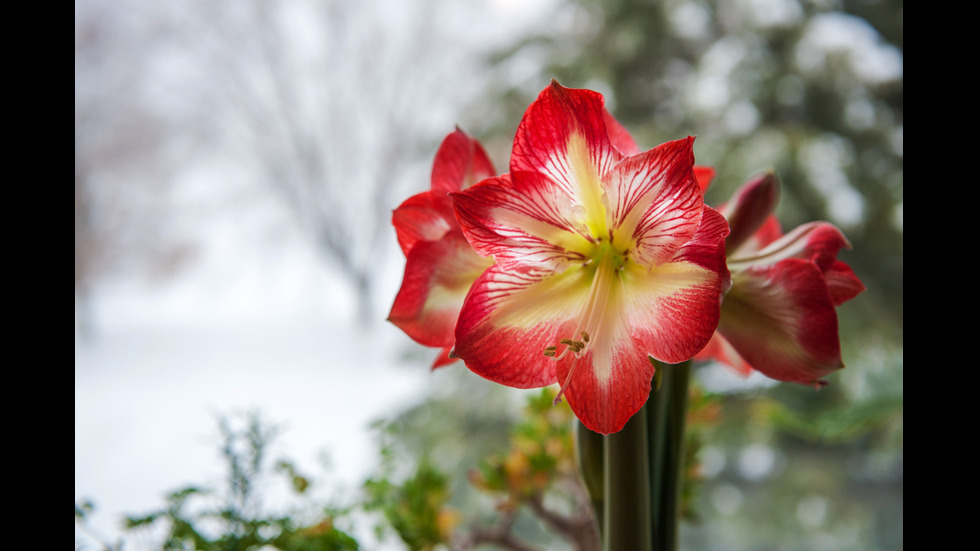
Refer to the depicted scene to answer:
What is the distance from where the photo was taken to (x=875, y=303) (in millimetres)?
1350

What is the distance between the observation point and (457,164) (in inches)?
11.0

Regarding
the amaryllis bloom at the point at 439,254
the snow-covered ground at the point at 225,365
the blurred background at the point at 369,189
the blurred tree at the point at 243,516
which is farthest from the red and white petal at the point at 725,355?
the blurred background at the point at 369,189

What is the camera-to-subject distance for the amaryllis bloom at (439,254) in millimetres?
261

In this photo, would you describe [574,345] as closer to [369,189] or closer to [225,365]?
[225,365]

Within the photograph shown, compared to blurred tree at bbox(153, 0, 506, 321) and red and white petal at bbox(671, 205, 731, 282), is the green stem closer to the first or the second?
red and white petal at bbox(671, 205, 731, 282)

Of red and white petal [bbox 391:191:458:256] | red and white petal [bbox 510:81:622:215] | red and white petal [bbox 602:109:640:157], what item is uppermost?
red and white petal [bbox 602:109:640:157]

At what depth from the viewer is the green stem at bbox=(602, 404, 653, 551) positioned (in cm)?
26

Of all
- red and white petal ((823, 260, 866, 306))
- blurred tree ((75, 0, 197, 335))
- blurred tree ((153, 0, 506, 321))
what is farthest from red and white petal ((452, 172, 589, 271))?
blurred tree ((153, 0, 506, 321))

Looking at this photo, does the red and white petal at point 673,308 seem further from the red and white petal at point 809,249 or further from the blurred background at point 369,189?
the blurred background at point 369,189

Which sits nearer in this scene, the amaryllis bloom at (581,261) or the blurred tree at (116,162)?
the amaryllis bloom at (581,261)

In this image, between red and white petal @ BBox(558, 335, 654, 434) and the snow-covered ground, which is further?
the snow-covered ground

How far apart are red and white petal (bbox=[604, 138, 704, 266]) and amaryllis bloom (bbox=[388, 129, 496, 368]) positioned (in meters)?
0.07

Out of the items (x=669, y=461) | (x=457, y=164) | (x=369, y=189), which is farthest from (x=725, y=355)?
(x=369, y=189)

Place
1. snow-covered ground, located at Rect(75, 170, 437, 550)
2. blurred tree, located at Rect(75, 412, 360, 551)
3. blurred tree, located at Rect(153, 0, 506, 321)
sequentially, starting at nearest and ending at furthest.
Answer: blurred tree, located at Rect(75, 412, 360, 551) < snow-covered ground, located at Rect(75, 170, 437, 550) < blurred tree, located at Rect(153, 0, 506, 321)
